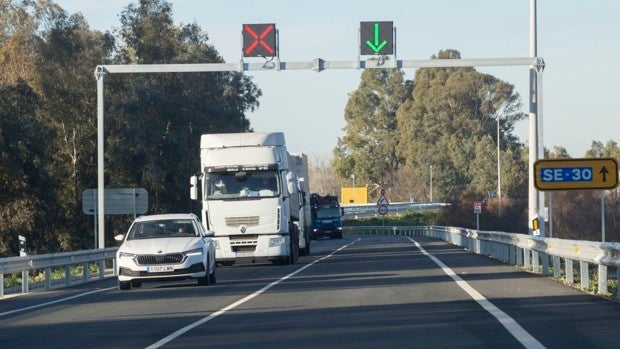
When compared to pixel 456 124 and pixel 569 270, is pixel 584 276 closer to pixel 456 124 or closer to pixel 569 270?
pixel 569 270

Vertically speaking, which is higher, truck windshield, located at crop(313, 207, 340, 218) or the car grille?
truck windshield, located at crop(313, 207, 340, 218)

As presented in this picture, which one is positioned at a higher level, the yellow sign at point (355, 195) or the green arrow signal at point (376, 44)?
the green arrow signal at point (376, 44)

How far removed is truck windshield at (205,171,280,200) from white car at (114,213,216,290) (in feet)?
27.6

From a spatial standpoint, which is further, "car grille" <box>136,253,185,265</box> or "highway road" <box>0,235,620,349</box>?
"car grille" <box>136,253,185,265</box>

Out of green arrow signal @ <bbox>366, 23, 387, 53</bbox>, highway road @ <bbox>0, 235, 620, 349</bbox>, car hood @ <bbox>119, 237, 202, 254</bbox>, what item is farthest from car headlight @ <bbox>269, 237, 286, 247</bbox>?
car hood @ <bbox>119, 237, 202, 254</bbox>

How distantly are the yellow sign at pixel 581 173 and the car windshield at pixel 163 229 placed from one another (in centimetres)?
972

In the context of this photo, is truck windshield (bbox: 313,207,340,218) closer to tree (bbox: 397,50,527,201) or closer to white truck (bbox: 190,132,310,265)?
tree (bbox: 397,50,527,201)

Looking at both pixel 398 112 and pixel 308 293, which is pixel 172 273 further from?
pixel 398 112

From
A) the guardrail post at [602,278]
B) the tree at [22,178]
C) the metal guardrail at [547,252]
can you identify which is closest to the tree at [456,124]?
the metal guardrail at [547,252]

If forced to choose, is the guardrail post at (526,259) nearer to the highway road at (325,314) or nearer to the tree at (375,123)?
the highway road at (325,314)

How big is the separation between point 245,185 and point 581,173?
17199 mm

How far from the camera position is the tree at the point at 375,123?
123875 mm

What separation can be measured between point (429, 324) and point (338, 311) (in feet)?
8.62

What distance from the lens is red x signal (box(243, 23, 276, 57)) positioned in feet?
110
